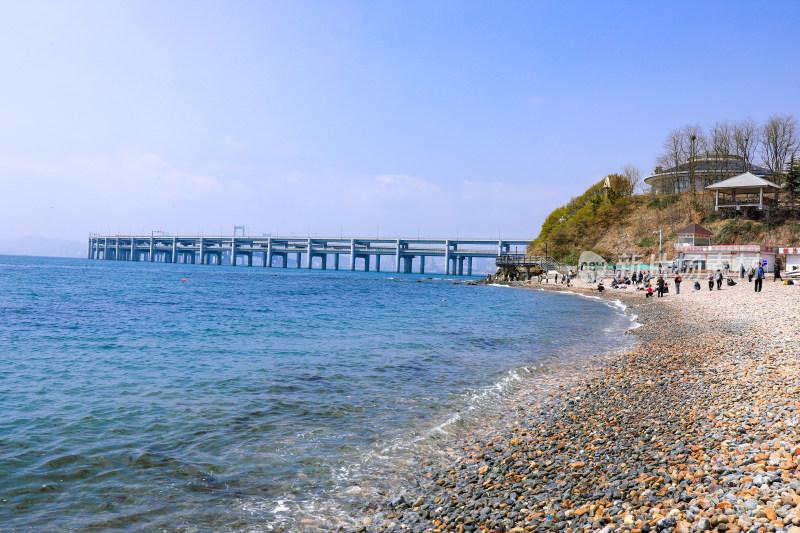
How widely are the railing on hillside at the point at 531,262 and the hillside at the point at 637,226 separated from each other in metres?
5.41

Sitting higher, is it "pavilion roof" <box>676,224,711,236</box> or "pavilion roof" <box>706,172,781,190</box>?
"pavilion roof" <box>706,172,781,190</box>

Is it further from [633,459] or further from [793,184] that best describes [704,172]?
[633,459]

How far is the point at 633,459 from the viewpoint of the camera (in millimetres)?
6328

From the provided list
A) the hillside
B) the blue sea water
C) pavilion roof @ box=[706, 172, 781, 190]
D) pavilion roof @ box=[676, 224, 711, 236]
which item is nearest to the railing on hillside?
the hillside

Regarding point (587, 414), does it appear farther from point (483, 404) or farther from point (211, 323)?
point (211, 323)

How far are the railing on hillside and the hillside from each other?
541cm

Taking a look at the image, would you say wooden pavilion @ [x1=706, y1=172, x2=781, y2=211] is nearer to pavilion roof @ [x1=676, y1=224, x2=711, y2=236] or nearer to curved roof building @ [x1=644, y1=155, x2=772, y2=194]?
curved roof building @ [x1=644, y1=155, x2=772, y2=194]

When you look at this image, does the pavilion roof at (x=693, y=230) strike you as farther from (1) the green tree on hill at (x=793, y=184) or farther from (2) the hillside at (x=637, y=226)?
(1) the green tree on hill at (x=793, y=184)

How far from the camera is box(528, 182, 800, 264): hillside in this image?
204ft

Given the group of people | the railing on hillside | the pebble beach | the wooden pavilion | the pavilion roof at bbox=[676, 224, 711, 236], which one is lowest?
the pebble beach

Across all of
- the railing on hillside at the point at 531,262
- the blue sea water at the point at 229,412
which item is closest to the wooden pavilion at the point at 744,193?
the railing on hillside at the point at 531,262

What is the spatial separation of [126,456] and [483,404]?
6824mm

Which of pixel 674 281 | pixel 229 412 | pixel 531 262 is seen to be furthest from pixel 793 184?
pixel 229 412

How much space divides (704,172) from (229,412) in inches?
3370
